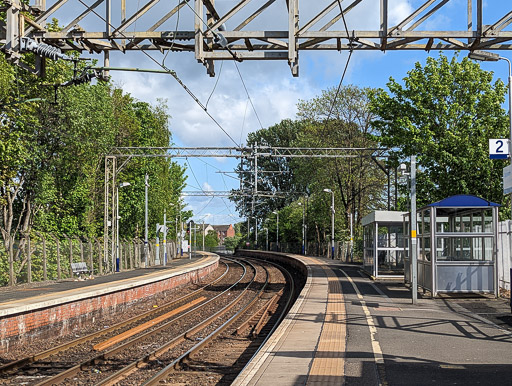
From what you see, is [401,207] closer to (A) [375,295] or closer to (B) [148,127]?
(A) [375,295]

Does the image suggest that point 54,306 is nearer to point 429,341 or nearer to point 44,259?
point 44,259

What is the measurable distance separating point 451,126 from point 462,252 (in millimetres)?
12745

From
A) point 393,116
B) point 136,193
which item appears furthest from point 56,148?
point 393,116

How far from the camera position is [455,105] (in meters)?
30.6

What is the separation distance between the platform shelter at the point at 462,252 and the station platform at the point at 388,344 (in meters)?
0.58

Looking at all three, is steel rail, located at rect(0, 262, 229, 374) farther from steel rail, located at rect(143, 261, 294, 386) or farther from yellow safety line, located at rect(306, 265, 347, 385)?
yellow safety line, located at rect(306, 265, 347, 385)

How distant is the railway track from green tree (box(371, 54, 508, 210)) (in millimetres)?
11316

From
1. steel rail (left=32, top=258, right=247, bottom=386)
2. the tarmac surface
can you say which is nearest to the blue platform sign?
the tarmac surface

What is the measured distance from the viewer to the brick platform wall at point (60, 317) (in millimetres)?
14531

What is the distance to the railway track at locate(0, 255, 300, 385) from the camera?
11.5m

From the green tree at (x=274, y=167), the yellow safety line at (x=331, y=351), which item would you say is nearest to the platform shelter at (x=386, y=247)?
the yellow safety line at (x=331, y=351)

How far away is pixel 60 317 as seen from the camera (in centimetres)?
1717

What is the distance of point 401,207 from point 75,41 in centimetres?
Answer: 2745

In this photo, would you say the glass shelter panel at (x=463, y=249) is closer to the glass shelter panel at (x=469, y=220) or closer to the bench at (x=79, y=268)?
the glass shelter panel at (x=469, y=220)
